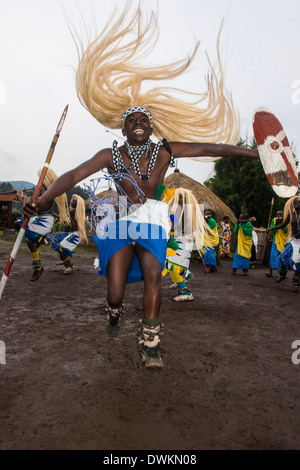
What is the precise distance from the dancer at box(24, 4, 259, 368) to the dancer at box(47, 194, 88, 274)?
139 inches

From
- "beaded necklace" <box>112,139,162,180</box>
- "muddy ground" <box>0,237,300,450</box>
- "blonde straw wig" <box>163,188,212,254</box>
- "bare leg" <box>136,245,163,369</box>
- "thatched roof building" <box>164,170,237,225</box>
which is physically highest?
"thatched roof building" <box>164,170,237,225</box>

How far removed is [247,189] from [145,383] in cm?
1783

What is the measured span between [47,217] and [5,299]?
218cm

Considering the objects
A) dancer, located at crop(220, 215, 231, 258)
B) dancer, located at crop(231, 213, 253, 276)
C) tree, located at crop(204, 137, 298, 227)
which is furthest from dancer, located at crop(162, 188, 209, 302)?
tree, located at crop(204, 137, 298, 227)

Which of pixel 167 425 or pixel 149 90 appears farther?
pixel 149 90

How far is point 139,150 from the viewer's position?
261 centimetres

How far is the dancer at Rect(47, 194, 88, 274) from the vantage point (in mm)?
6391

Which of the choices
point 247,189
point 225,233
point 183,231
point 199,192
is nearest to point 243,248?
point 225,233

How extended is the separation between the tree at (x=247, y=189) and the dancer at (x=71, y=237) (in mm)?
12917

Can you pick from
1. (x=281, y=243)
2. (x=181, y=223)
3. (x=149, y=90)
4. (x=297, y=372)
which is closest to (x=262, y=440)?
(x=297, y=372)

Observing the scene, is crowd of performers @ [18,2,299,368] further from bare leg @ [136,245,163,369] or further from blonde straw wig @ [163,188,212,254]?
blonde straw wig @ [163,188,212,254]

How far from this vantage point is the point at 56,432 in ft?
5.07

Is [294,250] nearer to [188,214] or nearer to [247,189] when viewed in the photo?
[188,214]

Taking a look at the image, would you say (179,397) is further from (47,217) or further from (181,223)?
(47,217)
